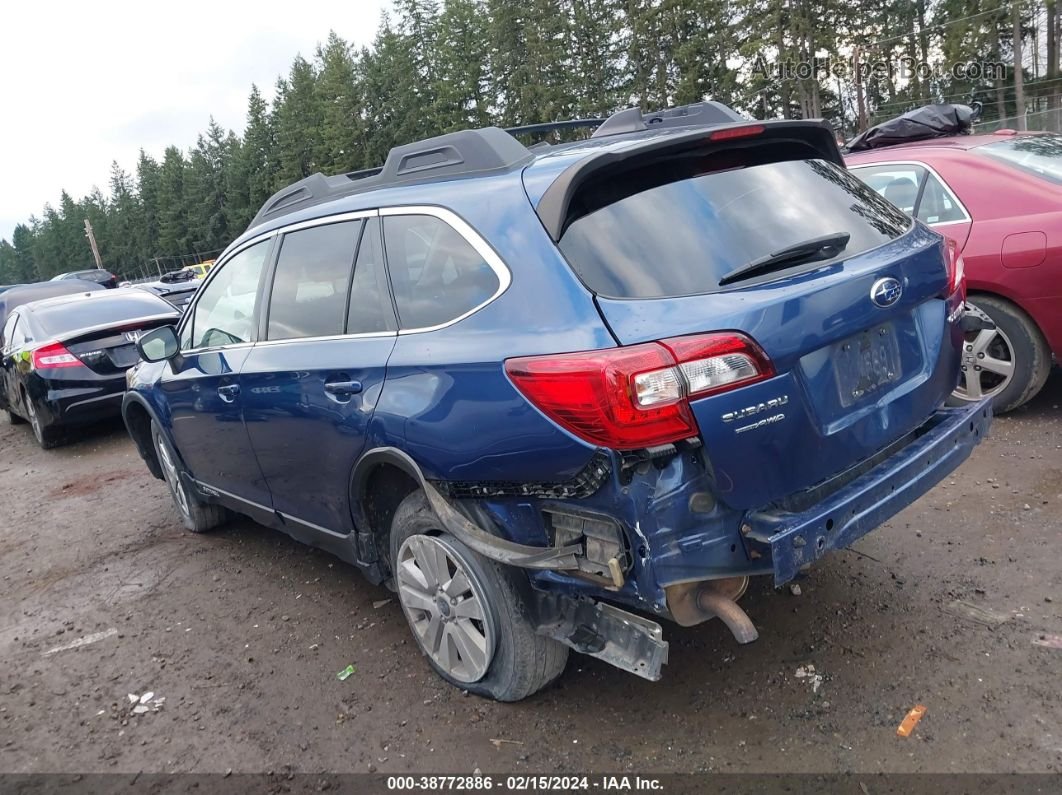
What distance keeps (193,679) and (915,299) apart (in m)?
3.35

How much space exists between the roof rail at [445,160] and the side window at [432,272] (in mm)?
214

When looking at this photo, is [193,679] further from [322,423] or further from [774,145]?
[774,145]

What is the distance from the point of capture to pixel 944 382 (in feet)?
9.87

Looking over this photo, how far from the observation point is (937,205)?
17.1 ft

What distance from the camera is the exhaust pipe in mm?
2428

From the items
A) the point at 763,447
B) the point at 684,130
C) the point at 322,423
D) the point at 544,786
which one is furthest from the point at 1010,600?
the point at 322,423

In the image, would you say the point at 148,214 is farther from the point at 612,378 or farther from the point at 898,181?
the point at 612,378

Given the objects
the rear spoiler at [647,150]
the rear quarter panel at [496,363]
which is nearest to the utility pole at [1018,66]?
the rear spoiler at [647,150]

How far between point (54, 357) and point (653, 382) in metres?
7.87

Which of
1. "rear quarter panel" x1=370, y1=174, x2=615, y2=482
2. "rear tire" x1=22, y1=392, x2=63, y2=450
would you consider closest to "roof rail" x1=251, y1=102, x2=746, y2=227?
"rear quarter panel" x1=370, y1=174, x2=615, y2=482

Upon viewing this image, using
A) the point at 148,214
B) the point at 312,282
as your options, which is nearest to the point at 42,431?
the point at 312,282

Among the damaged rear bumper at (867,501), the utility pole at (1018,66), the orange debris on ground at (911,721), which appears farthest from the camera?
the utility pole at (1018,66)

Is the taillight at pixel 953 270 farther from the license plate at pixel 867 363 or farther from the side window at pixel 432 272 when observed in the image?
the side window at pixel 432 272

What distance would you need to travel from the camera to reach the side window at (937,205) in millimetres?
5078
